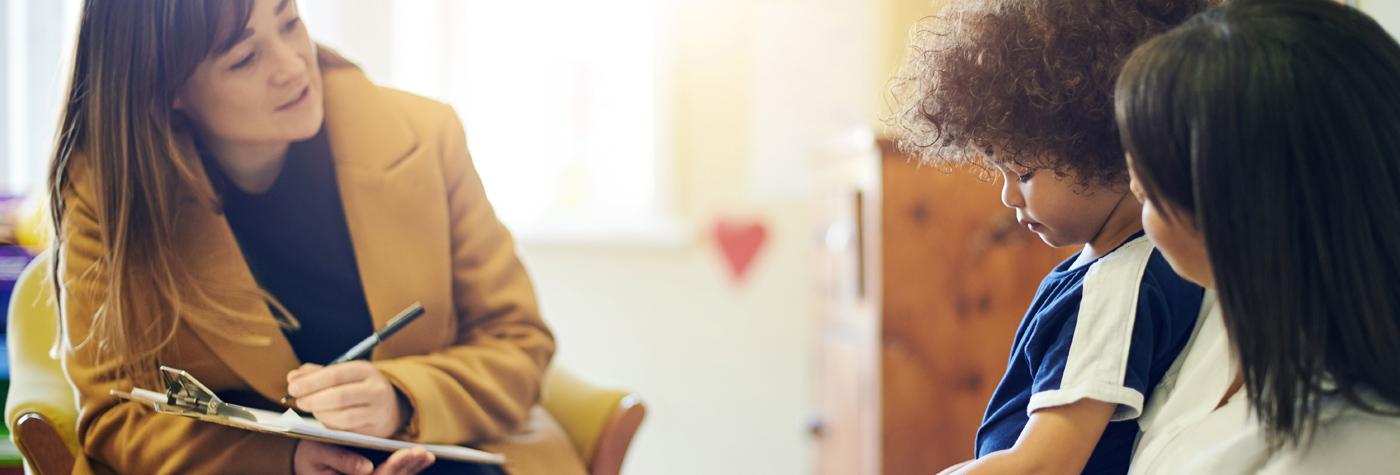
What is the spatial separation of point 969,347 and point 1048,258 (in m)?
0.17

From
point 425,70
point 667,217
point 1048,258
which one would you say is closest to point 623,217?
point 667,217

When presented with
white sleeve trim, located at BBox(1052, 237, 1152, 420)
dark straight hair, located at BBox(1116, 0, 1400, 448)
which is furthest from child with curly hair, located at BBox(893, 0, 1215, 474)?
dark straight hair, located at BBox(1116, 0, 1400, 448)

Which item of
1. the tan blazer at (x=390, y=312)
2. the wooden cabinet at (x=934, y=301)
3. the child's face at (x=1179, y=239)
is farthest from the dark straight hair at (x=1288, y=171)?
the wooden cabinet at (x=934, y=301)

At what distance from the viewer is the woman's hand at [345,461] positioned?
895mm

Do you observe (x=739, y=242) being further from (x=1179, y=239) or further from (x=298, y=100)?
(x=1179, y=239)

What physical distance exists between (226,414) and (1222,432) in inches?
28.6

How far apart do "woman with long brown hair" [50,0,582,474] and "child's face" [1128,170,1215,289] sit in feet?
1.82

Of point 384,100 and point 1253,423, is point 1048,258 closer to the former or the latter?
point 1253,423

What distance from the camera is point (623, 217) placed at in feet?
8.30

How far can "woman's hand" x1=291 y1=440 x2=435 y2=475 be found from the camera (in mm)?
895

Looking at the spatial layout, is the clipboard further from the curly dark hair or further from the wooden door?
the wooden door

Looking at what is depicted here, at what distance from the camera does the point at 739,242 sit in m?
2.46

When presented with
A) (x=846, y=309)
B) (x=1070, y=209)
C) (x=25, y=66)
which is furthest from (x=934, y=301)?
(x=25, y=66)

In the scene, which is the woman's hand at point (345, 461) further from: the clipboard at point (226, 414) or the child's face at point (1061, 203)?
the child's face at point (1061, 203)
